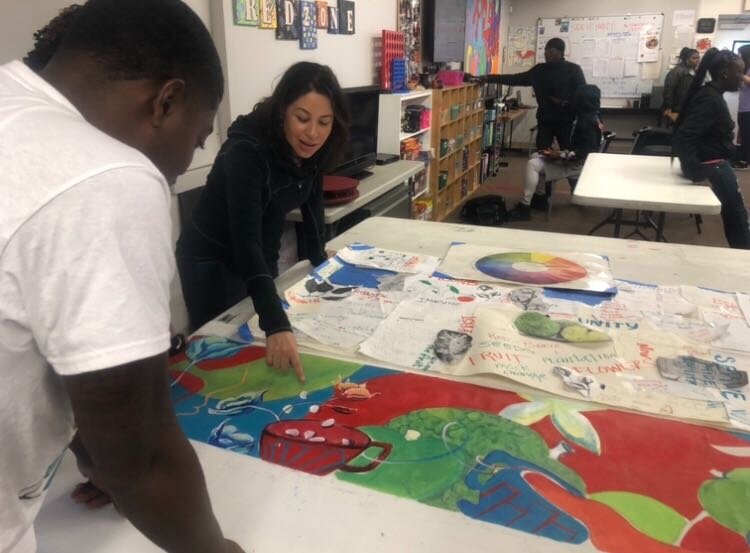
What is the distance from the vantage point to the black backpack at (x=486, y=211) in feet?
15.8

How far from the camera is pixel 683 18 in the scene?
285 inches

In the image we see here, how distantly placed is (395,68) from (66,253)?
3.70 meters

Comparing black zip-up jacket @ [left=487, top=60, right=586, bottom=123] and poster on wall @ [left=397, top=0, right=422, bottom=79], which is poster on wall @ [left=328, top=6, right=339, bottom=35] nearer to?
poster on wall @ [left=397, top=0, right=422, bottom=79]

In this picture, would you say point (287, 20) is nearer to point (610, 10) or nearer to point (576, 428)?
point (576, 428)

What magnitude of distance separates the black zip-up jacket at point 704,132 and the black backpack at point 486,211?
2.19 meters

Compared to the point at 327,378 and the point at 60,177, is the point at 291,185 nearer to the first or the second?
the point at 327,378

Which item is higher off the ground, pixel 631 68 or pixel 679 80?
pixel 631 68

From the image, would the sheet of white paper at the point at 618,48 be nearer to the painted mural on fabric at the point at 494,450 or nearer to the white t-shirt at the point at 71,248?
the painted mural on fabric at the point at 494,450

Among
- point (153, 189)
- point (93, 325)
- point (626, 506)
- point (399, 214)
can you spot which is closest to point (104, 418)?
point (93, 325)

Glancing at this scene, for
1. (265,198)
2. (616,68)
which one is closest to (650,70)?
(616,68)

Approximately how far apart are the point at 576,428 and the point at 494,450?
14 centimetres

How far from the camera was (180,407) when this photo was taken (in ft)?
3.03

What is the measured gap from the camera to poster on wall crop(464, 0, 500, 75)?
5.79 meters

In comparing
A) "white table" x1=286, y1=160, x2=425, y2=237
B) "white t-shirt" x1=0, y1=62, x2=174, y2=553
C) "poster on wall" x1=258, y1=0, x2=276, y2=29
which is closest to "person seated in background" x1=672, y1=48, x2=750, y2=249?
"white table" x1=286, y1=160, x2=425, y2=237
